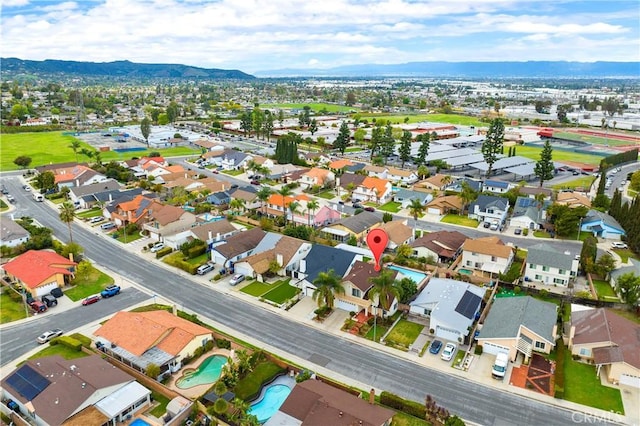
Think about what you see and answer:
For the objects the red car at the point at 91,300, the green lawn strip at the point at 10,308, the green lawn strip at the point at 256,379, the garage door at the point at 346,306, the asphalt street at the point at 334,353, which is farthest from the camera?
the red car at the point at 91,300

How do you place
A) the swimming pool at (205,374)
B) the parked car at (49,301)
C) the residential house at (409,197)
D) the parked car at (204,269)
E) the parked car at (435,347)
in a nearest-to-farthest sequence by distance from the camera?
the swimming pool at (205,374), the parked car at (435,347), the parked car at (49,301), the parked car at (204,269), the residential house at (409,197)

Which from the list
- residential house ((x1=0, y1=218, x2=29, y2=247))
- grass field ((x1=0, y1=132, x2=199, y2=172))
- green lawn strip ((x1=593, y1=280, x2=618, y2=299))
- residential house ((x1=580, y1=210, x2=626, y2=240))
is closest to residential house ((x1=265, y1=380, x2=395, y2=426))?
green lawn strip ((x1=593, y1=280, x2=618, y2=299))

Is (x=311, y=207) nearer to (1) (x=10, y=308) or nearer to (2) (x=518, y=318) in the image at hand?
(2) (x=518, y=318)

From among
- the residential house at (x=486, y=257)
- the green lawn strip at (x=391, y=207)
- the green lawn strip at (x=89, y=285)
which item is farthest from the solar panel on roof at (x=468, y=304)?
the green lawn strip at (x=89, y=285)

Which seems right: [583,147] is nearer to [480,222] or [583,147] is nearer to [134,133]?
[480,222]

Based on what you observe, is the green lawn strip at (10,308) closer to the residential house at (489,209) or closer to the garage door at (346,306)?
the garage door at (346,306)

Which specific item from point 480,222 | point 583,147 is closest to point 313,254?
point 480,222

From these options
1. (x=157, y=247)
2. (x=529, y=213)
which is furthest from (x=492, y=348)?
(x=157, y=247)
